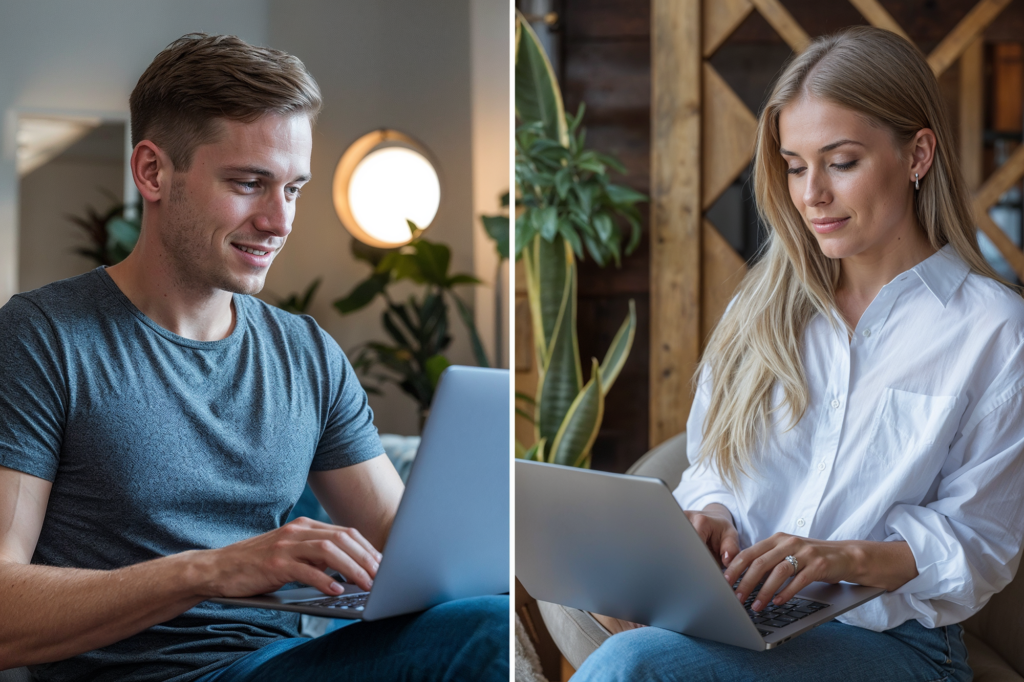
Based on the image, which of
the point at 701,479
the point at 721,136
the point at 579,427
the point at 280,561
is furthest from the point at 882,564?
→ the point at 721,136

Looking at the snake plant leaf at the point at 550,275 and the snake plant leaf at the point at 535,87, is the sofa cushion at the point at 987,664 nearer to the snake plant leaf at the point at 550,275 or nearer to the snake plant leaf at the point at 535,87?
the snake plant leaf at the point at 550,275

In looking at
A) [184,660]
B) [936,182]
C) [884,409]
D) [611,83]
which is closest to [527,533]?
[184,660]

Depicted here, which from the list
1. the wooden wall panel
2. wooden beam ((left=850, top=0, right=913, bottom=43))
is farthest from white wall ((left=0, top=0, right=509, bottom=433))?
wooden beam ((left=850, top=0, right=913, bottom=43))

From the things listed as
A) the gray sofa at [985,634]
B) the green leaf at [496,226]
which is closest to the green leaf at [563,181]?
the green leaf at [496,226]

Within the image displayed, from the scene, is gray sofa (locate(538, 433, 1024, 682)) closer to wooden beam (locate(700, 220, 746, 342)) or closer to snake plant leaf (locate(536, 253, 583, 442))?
snake plant leaf (locate(536, 253, 583, 442))

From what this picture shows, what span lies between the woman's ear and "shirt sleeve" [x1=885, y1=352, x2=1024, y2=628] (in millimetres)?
275

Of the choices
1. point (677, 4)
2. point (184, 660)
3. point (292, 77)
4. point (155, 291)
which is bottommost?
point (184, 660)

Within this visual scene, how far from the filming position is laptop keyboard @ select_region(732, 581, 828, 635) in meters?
0.87

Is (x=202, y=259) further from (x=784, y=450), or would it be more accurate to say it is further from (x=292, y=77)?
(x=784, y=450)

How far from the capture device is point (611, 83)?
2.22 m

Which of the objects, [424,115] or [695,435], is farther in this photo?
[424,115]

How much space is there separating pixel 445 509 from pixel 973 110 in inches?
122

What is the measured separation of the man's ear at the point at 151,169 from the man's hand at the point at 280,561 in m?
0.31

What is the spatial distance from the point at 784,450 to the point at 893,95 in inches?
18.7
